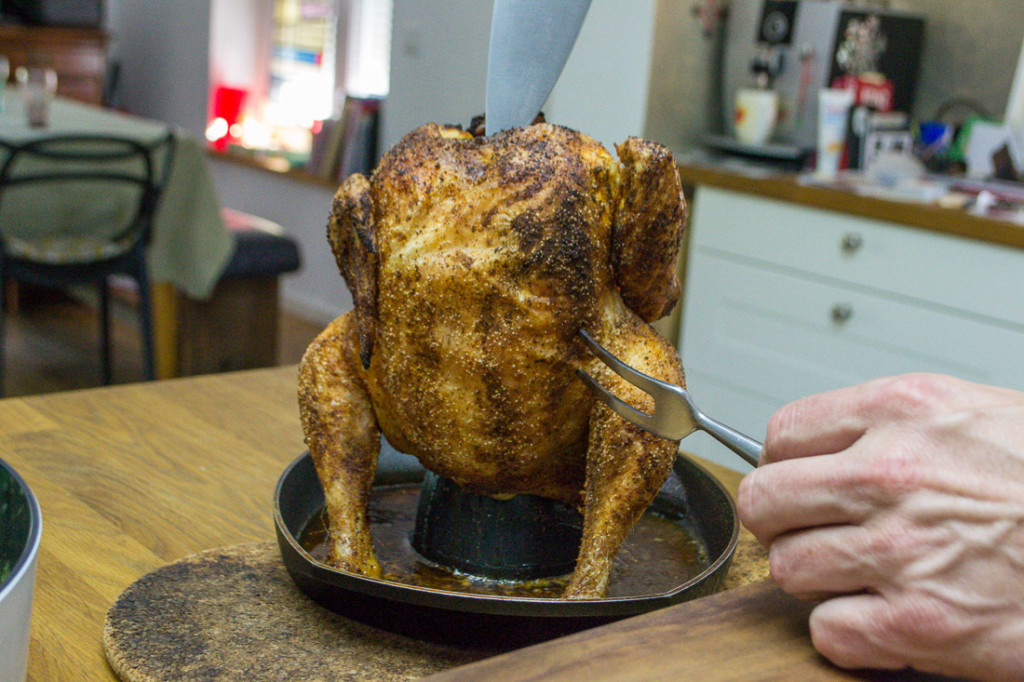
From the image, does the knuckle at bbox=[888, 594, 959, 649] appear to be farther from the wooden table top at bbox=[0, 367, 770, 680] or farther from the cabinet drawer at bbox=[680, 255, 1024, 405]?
the cabinet drawer at bbox=[680, 255, 1024, 405]

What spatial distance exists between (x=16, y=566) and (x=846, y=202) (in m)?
2.04

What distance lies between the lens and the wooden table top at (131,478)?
67cm

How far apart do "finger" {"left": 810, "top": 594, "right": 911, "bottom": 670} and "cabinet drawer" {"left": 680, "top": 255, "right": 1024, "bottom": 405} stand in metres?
1.71

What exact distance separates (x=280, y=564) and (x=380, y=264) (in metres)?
0.24

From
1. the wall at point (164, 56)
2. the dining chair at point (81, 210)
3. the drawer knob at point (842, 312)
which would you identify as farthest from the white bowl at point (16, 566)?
the wall at point (164, 56)

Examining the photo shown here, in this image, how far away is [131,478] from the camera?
0.90 meters

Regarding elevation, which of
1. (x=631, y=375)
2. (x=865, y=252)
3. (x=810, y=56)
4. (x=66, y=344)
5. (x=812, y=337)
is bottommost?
(x=66, y=344)

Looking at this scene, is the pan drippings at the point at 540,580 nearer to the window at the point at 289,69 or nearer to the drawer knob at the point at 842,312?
the drawer knob at the point at 842,312

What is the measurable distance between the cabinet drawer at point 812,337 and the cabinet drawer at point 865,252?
33mm

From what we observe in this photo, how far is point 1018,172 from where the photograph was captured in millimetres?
2412

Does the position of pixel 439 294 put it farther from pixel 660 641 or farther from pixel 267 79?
pixel 267 79

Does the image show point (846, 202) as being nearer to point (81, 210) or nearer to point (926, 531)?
point (926, 531)

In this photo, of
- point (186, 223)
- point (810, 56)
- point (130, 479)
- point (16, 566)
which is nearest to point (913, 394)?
point (16, 566)

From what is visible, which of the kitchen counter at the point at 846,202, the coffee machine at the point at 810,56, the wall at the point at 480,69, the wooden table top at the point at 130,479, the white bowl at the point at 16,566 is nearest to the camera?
the white bowl at the point at 16,566
